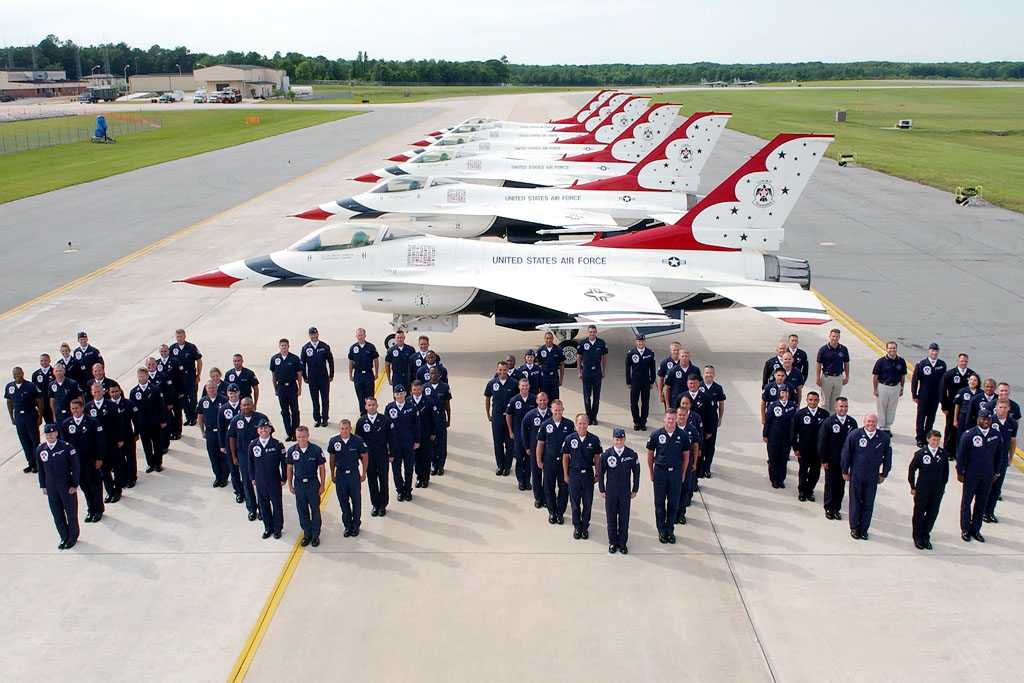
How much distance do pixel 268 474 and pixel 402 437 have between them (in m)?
1.60

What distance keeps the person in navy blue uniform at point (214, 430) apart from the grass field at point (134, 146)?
92.1 feet

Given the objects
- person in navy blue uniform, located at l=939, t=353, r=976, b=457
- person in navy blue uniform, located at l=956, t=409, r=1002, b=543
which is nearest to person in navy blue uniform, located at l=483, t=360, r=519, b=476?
person in navy blue uniform, located at l=956, t=409, r=1002, b=543

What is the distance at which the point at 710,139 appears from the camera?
72.7 ft

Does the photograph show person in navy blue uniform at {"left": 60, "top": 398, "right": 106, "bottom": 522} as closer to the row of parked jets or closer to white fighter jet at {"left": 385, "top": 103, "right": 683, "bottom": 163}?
the row of parked jets

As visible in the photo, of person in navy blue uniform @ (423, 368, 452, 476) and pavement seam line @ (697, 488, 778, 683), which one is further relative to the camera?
person in navy blue uniform @ (423, 368, 452, 476)

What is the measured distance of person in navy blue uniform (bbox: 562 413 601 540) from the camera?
8.23 meters

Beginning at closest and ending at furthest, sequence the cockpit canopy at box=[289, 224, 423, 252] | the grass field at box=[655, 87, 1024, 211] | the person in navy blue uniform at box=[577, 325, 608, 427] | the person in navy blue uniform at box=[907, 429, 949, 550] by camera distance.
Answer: the person in navy blue uniform at box=[907, 429, 949, 550]
the person in navy blue uniform at box=[577, 325, 608, 427]
the cockpit canopy at box=[289, 224, 423, 252]
the grass field at box=[655, 87, 1024, 211]

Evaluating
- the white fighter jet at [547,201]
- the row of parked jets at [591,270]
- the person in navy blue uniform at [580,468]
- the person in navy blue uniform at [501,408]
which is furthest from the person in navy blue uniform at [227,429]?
the white fighter jet at [547,201]

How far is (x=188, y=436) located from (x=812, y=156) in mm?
11396

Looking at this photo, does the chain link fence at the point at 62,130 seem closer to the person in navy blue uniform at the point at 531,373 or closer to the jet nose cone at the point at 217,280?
the jet nose cone at the point at 217,280

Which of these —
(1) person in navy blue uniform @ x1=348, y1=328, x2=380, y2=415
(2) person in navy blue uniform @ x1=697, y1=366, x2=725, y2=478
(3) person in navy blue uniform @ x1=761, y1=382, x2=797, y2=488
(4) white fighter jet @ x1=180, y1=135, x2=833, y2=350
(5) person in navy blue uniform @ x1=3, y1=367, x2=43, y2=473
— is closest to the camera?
(3) person in navy blue uniform @ x1=761, y1=382, x2=797, y2=488

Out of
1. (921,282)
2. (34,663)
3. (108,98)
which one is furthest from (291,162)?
(108,98)

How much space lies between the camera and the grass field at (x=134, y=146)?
124 feet

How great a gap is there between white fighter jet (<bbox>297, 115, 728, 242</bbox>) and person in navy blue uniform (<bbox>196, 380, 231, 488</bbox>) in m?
12.0
